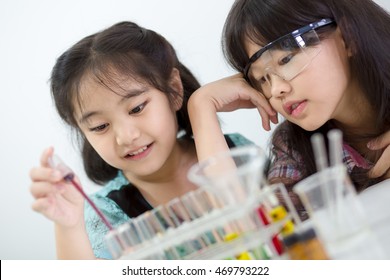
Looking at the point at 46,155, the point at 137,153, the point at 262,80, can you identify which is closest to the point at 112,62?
the point at 137,153

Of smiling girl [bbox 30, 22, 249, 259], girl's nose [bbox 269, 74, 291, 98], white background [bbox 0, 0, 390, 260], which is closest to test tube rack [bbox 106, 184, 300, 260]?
smiling girl [bbox 30, 22, 249, 259]

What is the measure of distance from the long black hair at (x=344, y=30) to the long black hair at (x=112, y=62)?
19 centimetres

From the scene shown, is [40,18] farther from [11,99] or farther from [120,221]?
[120,221]

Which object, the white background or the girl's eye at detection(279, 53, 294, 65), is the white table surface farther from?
the white background

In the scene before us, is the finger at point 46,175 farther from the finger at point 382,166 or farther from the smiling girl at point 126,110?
the finger at point 382,166

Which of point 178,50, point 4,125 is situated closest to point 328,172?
point 178,50

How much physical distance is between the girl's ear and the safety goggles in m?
0.30

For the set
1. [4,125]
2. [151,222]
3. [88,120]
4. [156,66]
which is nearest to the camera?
[151,222]

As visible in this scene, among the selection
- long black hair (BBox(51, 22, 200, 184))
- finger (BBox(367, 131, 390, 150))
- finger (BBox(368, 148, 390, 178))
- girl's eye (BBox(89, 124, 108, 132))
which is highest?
long black hair (BBox(51, 22, 200, 184))

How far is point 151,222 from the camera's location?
0.64 meters

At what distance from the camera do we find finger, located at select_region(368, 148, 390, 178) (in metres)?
1.10

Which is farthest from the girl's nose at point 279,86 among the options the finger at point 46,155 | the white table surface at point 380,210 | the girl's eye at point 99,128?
the finger at point 46,155

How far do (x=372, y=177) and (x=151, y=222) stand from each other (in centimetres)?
69

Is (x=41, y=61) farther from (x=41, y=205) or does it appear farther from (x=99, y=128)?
(x=41, y=205)
